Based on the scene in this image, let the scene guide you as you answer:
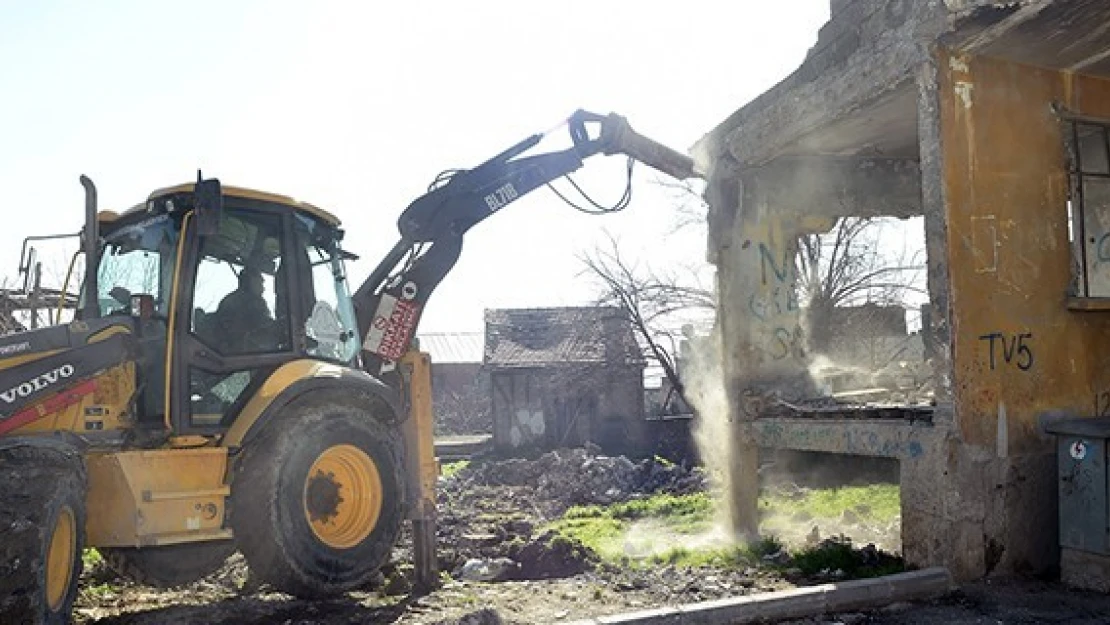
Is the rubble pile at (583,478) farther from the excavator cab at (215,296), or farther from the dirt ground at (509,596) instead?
the excavator cab at (215,296)

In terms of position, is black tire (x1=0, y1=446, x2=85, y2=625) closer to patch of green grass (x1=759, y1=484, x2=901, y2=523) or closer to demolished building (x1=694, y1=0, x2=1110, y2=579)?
demolished building (x1=694, y1=0, x2=1110, y2=579)

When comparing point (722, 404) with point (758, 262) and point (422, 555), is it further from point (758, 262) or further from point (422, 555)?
point (422, 555)

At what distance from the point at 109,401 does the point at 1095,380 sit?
24.6ft

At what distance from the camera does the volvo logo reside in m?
5.70

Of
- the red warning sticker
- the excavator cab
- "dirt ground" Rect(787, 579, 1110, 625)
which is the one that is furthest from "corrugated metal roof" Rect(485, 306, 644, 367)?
"dirt ground" Rect(787, 579, 1110, 625)

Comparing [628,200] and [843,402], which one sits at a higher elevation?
[628,200]

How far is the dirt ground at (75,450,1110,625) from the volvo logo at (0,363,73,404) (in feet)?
5.60

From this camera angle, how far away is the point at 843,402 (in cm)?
909

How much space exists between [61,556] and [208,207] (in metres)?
2.33

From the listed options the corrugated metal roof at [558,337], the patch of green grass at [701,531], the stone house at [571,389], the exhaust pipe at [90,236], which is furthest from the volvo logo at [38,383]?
the corrugated metal roof at [558,337]

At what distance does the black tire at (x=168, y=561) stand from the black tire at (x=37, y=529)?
657mm

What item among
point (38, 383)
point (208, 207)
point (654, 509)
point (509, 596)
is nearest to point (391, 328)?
point (208, 207)

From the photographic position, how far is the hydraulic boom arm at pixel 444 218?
813 cm

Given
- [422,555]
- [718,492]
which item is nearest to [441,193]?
[422,555]
